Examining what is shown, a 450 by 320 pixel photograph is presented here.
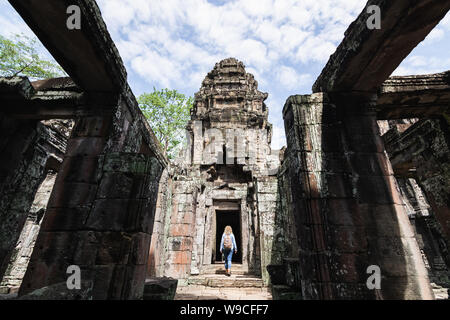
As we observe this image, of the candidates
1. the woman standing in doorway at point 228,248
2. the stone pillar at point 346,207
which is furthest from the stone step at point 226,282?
the stone pillar at point 346,207

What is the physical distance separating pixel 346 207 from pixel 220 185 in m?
9.02

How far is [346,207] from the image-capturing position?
9.82 feet

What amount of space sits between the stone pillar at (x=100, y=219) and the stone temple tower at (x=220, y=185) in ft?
13.7

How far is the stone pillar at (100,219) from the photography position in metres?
2.62

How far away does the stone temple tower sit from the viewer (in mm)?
8000

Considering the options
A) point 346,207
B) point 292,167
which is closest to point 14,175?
point 292,167

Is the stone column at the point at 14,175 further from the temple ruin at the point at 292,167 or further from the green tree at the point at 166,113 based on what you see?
the green tree at the point at 166,113

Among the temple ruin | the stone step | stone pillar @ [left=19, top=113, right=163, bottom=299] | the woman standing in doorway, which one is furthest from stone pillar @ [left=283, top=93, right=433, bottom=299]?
the woman standing in doorway

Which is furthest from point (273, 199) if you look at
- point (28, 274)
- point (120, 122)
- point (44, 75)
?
point (44, 75)

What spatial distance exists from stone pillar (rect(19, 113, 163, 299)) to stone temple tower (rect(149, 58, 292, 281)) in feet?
13.7

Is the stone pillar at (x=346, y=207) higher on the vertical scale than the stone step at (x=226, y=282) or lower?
higher

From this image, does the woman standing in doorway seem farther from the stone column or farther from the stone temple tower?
the stone column

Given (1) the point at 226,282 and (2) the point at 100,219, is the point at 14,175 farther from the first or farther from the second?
(1) the point at 226,282

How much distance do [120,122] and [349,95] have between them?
4.15 metres
